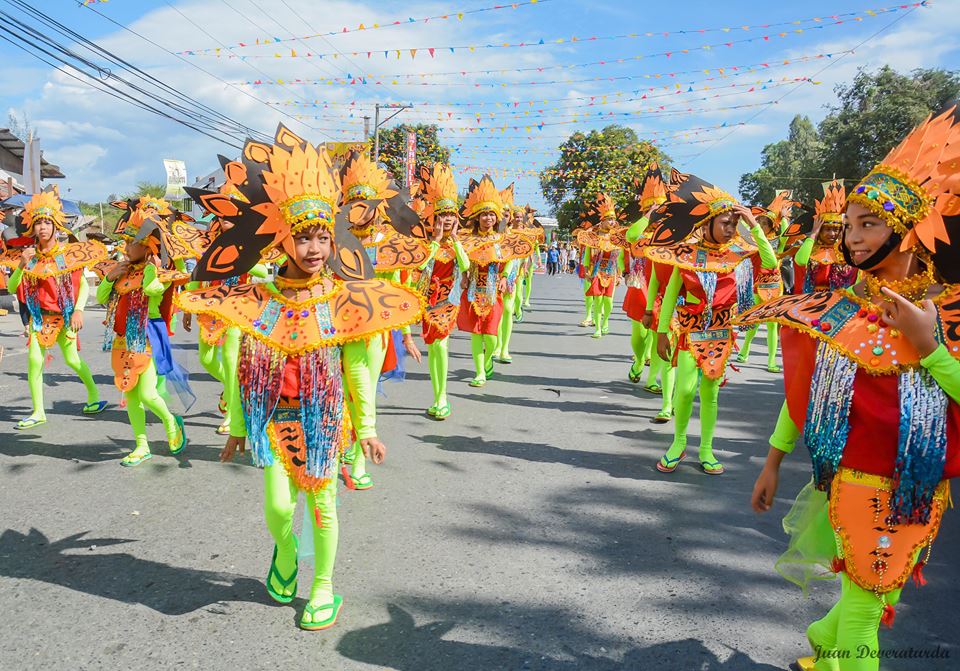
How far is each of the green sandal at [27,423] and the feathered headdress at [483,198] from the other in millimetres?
4855

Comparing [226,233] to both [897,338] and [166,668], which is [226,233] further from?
[897,338]

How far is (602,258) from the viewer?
12.9 m

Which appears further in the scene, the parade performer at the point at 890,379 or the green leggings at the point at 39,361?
the green leggings at the point at 39,361

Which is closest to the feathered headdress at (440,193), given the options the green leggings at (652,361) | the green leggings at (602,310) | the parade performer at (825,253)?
the green leggings at (652,361)

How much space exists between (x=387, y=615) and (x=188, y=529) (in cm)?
164

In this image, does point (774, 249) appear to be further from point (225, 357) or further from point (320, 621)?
point (320, 621)

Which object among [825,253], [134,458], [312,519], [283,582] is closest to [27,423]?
[134,458]

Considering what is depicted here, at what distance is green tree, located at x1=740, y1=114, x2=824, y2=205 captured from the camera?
3152 centimetres

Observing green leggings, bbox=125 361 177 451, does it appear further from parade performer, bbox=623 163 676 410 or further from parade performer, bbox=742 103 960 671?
parade performer, bbox=742 103 960 671

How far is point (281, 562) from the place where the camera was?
10.7 ft

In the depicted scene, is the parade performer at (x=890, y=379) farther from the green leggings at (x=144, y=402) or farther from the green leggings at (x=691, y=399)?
the green leggings at (x=144, y=402)

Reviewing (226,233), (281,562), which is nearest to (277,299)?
(226,233)

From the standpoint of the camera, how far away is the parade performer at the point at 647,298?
19.3 feet

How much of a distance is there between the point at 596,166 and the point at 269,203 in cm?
3739
